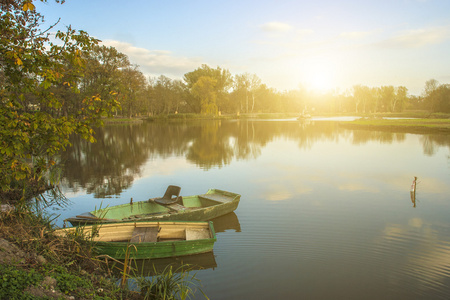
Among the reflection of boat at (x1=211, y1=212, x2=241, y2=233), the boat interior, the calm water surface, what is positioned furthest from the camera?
the reflection of boat at (x1=211, y1=212, x2=241, y2=233)

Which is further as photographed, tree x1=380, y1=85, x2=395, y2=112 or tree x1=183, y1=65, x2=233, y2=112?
tree x1=380, y1=85, x2=395, y2=112

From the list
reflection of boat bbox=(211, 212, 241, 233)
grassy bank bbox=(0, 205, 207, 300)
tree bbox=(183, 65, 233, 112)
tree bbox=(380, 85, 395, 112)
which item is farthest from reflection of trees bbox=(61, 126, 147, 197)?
tree bbox=(380, 85, 395, 112)

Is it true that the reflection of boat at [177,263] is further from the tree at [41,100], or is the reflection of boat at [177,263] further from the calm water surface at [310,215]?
the tree at [41,100]

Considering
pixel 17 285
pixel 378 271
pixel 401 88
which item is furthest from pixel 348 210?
pixel 401 88

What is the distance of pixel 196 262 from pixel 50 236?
412 centimetres

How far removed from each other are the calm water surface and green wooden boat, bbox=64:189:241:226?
0.76 m

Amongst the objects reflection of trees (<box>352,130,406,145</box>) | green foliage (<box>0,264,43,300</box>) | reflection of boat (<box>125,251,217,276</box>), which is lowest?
reflection of boat (<box>125,251,217,276</box>)

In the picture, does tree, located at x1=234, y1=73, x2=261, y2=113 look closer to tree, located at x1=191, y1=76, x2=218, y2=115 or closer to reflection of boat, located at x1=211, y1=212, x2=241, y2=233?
tree, located at x1=191, y1=76, x2=218, y2=115

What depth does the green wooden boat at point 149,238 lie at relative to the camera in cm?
901

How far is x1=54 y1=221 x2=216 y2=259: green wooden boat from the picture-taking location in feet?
29.6

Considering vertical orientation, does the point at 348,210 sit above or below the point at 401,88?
below

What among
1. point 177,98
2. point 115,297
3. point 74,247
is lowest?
point 115,297

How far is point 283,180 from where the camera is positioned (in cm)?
2120

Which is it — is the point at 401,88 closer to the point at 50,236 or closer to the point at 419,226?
the point at 419,226
